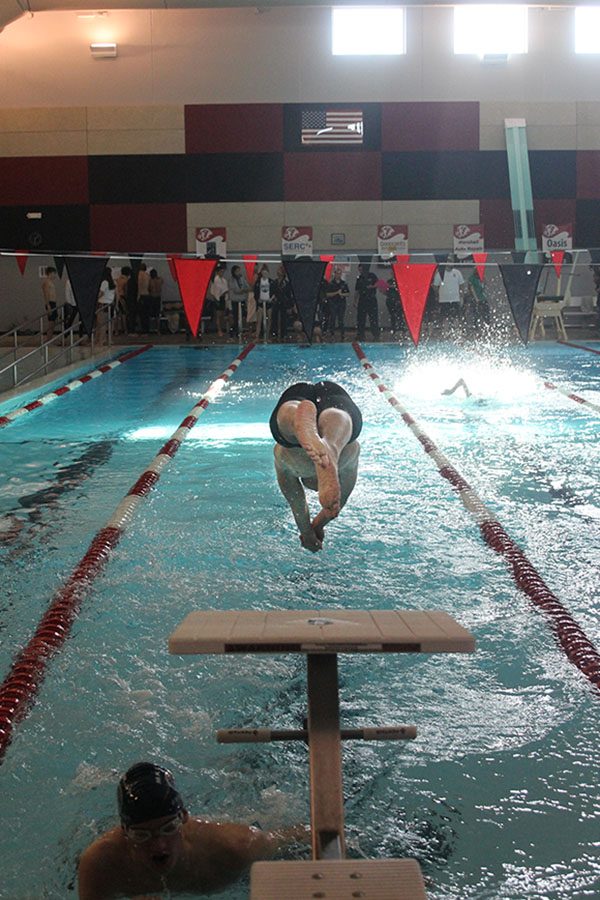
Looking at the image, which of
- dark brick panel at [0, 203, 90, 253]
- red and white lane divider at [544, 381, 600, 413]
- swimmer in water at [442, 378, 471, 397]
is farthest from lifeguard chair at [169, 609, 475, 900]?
dark brick panel at [0, 203, 90, 253]

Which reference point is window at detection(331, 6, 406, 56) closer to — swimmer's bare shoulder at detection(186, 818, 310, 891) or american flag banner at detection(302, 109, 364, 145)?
american flag banner at detection(302, 109, 364, 145)

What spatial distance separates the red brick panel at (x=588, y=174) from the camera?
65.3ft

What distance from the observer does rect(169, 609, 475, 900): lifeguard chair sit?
1.88m

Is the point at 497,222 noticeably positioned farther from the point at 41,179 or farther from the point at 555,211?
the point at 41,179

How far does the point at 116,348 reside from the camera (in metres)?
17.4

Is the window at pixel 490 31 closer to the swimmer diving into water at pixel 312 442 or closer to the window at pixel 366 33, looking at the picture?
the window at pixel 366 33

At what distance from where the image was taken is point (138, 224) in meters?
20.1

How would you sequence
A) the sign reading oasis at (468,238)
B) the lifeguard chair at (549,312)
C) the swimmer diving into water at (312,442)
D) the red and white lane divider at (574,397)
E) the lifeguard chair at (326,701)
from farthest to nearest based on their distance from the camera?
the sign reading oasis at (468,238) < the lifeguard chair at (549,312) < the red and white lane divider at (574,397) < the swimmer diving into water at (312,442) < the lifeguard chair at (326,701)

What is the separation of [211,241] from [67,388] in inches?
340

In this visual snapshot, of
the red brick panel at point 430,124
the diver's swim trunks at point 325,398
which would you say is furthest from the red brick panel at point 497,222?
the diver's swim trunks at point 325,398

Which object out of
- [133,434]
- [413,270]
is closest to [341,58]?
[413,270]

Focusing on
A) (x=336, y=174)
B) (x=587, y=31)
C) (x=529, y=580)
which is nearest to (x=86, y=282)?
(x=529, y=580)

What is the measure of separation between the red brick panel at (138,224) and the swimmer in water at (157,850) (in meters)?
18.6

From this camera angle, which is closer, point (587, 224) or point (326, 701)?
point (326, 701)
